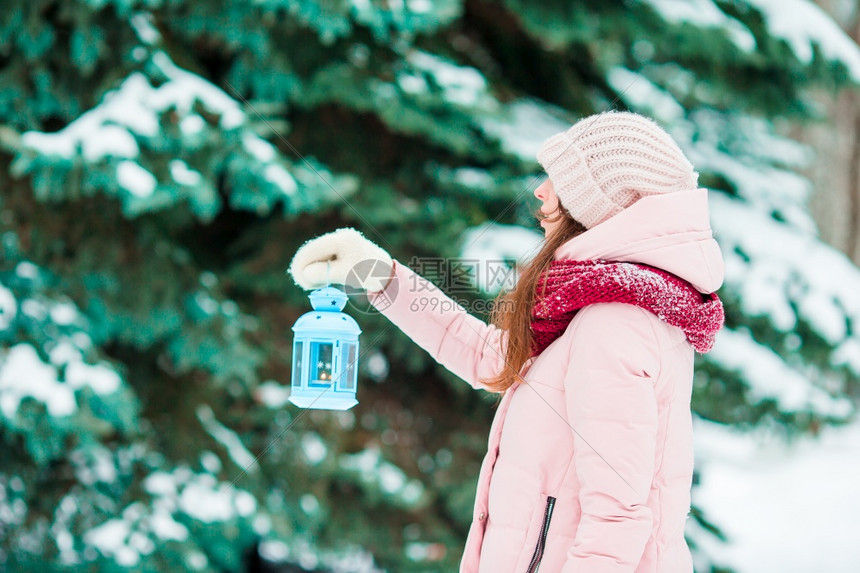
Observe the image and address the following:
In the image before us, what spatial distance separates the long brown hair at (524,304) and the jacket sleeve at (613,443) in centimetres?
23

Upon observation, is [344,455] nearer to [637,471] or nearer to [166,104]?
[166,104]

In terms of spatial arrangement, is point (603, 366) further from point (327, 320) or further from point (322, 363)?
point (322, 363)

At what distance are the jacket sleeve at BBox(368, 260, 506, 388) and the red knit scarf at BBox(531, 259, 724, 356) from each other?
0.32 m

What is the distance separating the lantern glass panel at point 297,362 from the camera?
2.07 metres

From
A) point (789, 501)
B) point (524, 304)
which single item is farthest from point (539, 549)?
point (789, 501)

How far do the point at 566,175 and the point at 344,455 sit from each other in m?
3.37

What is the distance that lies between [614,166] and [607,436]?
22.6 inches

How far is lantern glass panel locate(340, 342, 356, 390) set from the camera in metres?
2.09

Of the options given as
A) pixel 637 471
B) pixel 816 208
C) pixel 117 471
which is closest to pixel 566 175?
pixel 637 471

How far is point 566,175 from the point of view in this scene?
1684mm

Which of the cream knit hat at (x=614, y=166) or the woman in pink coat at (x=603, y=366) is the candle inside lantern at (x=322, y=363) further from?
Answer: the cream knit hat at (x=614, y=166)

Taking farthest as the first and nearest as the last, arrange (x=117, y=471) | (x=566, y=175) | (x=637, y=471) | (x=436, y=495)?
(x=436, y=495) < (x=117, y=471) < (x=566, y=175) < (x=637, y=471)

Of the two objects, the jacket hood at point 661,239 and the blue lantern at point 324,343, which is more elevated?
the jacket hood at point 661,239

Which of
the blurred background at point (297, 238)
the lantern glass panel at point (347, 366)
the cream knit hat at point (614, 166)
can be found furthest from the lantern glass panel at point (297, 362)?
the blurred background at point (297, 238)
